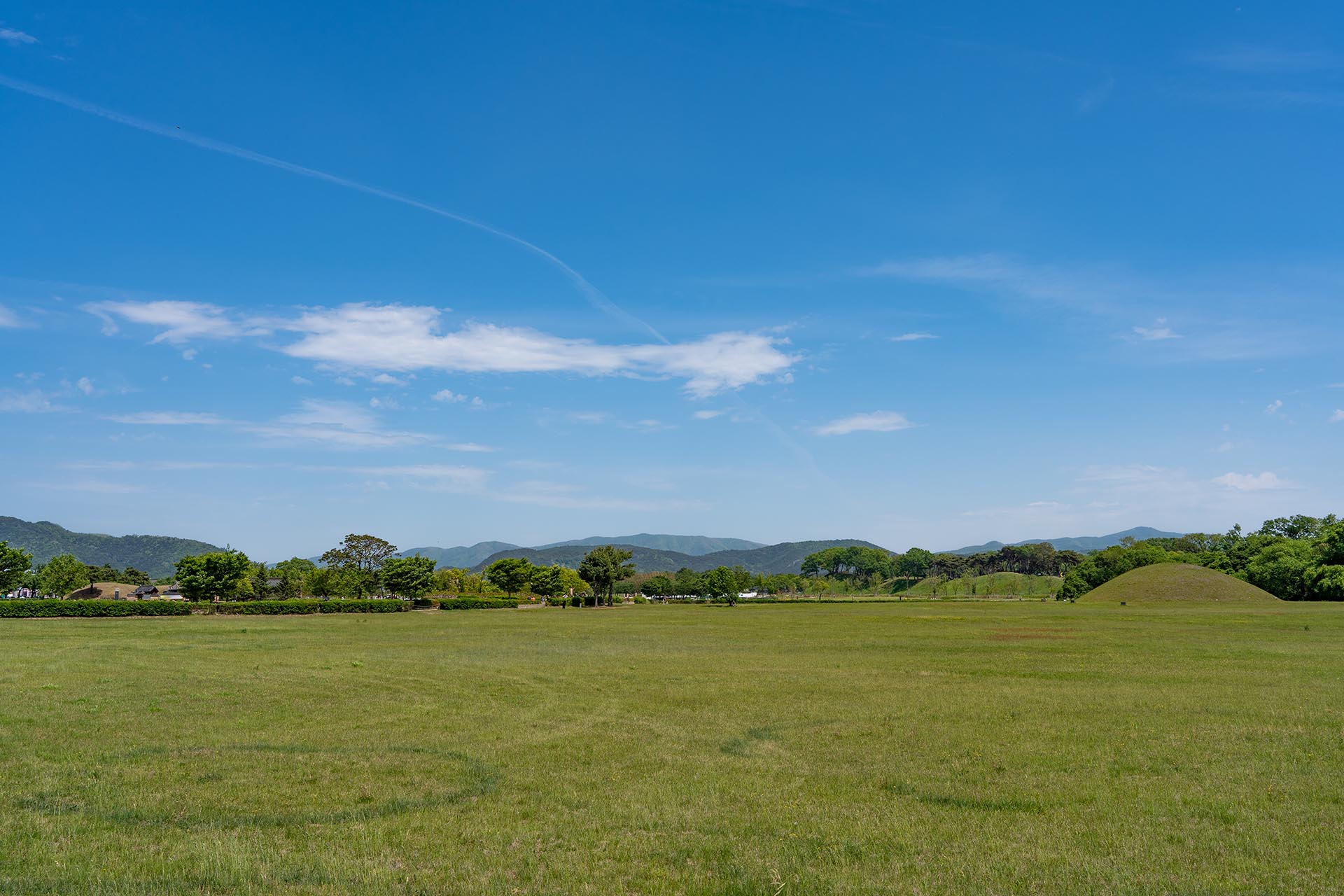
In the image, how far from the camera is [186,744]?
1773 centimetres

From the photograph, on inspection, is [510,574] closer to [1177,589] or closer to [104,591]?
[104,591]

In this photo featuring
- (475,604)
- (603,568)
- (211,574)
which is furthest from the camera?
(603,568)

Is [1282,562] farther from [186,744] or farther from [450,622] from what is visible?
[186,744]

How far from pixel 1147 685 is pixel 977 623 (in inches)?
1719

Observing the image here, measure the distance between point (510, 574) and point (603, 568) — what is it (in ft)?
97.0

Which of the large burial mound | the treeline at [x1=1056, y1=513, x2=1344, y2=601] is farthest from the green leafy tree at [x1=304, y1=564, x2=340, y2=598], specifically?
the treeline at [x1=1056, y1=513, x2=1344, y2=601]

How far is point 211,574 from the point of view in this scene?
10012 cm

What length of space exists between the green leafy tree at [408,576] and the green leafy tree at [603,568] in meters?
25.0

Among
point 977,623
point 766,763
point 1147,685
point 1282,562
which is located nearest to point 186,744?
point 766,763

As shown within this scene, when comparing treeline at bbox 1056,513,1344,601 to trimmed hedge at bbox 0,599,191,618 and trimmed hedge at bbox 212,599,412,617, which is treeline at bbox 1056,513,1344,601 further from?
trimmed hedge at bbox 0,599,191,618

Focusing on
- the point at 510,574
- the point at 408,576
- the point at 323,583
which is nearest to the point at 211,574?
the point at 408,576

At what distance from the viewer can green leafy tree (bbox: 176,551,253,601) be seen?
9956 centimetres

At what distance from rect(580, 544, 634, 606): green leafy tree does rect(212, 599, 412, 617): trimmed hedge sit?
1325 inches

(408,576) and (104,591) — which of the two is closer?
(408,576)
